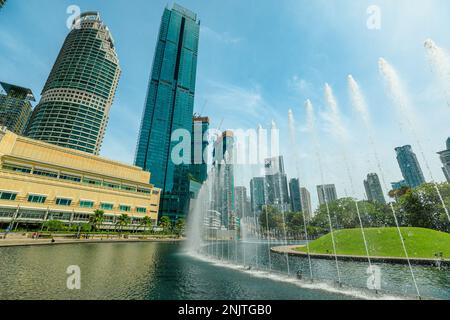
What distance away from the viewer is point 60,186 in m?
68.8

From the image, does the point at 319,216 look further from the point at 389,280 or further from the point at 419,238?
the point at 389,280

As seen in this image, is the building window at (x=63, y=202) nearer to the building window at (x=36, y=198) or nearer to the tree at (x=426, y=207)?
the building window at (x=36, y=198)

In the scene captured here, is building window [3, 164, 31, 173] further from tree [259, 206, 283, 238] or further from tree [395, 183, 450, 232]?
tree [395, 183, 450, 232]

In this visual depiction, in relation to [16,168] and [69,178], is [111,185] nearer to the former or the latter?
[69,178]

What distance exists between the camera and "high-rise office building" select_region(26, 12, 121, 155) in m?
117

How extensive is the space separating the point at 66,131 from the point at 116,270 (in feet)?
417

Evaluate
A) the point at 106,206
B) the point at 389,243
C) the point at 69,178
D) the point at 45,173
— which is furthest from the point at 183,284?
the point at 69,178

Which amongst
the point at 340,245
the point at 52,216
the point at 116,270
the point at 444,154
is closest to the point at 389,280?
the point at 340,245

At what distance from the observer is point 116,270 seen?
20609 millimetres

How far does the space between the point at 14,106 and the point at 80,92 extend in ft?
237

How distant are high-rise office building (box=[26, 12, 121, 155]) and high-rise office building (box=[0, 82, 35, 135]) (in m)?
44.3

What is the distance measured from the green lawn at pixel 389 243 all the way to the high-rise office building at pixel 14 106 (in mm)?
202786

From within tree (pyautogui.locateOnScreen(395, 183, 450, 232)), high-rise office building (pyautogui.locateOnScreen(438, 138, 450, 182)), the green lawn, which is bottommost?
the green lawn

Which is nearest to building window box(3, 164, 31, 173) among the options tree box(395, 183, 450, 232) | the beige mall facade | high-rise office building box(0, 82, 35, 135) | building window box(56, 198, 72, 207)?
the beige mall facade
